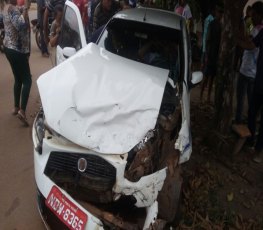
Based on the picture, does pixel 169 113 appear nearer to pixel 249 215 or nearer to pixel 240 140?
pixel 249 215

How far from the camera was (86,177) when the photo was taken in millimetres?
2910

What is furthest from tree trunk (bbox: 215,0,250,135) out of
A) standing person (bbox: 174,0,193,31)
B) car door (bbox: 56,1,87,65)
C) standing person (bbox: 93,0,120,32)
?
standing person (bbox: 174,0,193,31)

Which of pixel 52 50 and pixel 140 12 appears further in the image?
pixel 52 50

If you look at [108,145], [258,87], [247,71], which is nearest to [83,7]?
[247,71]

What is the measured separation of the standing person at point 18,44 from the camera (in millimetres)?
5445

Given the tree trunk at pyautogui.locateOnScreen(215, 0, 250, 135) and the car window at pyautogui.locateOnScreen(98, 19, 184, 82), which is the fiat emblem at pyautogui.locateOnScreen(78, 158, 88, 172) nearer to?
the car window at pyautogui.locateOnScreen(98, 19, 184, 82)

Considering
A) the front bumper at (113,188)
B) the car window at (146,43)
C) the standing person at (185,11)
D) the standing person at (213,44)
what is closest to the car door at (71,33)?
the car window at (146,43)

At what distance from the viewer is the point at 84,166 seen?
9.62 ft

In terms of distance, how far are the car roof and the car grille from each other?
245 centimetres

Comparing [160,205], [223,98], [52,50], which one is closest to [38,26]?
[52,50]

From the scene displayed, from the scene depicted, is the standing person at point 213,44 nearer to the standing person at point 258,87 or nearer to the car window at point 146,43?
the standing person at point 258,87

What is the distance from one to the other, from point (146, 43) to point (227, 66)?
3.44 feet

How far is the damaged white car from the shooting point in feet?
9.50

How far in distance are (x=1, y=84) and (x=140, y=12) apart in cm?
366
